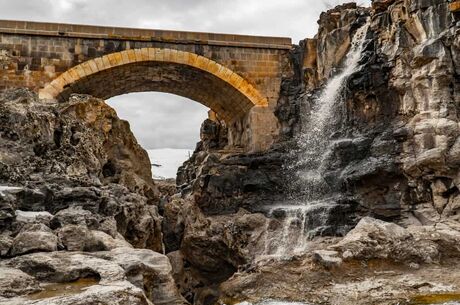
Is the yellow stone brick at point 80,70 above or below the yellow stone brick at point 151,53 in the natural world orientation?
below

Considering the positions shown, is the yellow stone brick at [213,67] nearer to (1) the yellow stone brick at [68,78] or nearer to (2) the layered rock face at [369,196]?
(2) the layered rock face at [369,196]

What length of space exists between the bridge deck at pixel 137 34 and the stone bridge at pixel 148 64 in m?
0.03

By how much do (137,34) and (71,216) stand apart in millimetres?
11152

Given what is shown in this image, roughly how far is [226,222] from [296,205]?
6.48 feet

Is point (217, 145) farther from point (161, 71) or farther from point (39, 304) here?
point (39, 304)

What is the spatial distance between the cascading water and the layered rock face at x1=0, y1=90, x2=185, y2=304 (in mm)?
3025

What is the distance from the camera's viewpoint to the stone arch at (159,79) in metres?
16.3

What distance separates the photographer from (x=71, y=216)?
6938mm

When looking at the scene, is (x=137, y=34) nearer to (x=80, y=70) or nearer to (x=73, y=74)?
(x=80, y=70)

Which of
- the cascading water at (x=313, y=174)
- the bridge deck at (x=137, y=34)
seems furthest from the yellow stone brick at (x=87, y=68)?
the cascading water at (x=313, y=174)

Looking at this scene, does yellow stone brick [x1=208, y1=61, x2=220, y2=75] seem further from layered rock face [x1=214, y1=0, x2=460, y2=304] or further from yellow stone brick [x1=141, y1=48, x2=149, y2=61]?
layered rock face [x1=214, y1=0, x2=460, y2=304]

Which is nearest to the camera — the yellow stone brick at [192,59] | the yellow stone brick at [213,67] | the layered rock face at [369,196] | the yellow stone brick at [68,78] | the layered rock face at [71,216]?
the layered rock face at [71,216]

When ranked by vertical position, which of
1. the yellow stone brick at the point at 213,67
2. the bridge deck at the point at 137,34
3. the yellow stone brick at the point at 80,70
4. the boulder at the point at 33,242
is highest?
the bridge deck at the point at 137,34

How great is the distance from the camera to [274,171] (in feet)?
45.5
